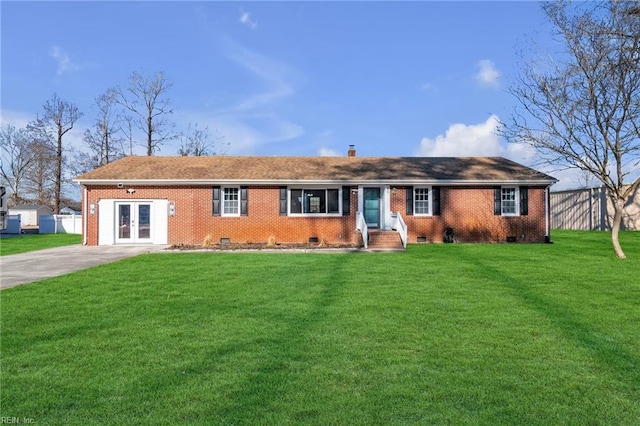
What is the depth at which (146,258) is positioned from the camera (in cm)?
1355

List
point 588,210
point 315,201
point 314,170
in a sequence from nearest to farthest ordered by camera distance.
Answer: point 315,201 → point 314,170 → point 588,210

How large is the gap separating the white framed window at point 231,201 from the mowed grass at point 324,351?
989cm

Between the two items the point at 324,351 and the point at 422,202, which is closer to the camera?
the point at 324,351

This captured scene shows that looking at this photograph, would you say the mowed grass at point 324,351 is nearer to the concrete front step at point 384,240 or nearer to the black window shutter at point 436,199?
the concrete front step at point 384,240

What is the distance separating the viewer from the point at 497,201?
19.5m

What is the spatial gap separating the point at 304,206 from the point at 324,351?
14.7 meters

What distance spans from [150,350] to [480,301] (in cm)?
515

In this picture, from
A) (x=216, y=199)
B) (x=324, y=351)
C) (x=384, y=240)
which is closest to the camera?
(x=324, y=351)

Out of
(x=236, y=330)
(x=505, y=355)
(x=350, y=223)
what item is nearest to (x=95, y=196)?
(x=350, y=223)

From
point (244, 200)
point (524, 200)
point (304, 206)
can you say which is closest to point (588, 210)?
point (524, 200)

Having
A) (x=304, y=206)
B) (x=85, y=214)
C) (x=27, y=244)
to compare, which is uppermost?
(x=304, y=206)

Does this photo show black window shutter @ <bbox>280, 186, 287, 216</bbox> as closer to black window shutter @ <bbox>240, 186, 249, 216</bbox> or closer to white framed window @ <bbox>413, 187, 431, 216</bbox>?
black window shutter @ <bbox>240, 186, 249, 216</bbox>

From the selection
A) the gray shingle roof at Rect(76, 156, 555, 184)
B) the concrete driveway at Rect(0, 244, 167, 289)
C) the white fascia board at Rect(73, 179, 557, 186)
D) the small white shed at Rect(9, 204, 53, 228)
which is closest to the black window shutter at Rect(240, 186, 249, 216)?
the white fascia board at Rect(73, 179, 557, 186)

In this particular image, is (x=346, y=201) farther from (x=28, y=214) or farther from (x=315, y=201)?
(x=28, y=214)
